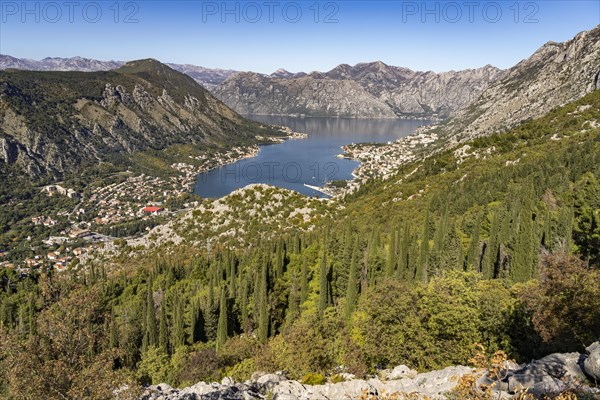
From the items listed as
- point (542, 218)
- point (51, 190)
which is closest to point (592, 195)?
point (542, 218)

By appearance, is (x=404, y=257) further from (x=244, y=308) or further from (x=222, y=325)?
(x=222, y=325)

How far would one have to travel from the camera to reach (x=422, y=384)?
18.3 metres

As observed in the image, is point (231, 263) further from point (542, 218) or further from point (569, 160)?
point (569, 160)

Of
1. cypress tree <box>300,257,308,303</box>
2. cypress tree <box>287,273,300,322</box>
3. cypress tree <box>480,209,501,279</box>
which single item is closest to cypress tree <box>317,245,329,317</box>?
cypress tree <box>287,273,300,322</box>

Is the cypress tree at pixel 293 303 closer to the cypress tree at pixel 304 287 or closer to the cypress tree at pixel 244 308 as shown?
the cypress tree at pixel 304 287

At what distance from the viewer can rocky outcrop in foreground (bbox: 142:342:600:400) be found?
11.6 meters

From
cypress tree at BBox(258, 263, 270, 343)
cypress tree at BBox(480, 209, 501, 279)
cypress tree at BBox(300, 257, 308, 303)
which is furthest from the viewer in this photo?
cypress tree at BBox(300, 257, 308, 303)

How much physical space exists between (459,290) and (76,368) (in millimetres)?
20205

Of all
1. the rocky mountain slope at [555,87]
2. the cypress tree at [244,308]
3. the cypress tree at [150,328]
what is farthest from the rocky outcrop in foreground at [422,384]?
the rocky mountain slope at [555,87]

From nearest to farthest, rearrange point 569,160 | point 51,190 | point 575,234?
point 575,234, point 569,160, point 51,190

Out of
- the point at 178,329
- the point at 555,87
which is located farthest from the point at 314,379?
the point at 555,87

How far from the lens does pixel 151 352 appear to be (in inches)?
1480

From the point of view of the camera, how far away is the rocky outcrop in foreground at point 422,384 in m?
11.6

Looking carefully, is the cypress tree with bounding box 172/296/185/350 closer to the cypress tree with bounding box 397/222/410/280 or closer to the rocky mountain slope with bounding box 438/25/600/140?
the cypress tree with bounding box 397/222/410/280
